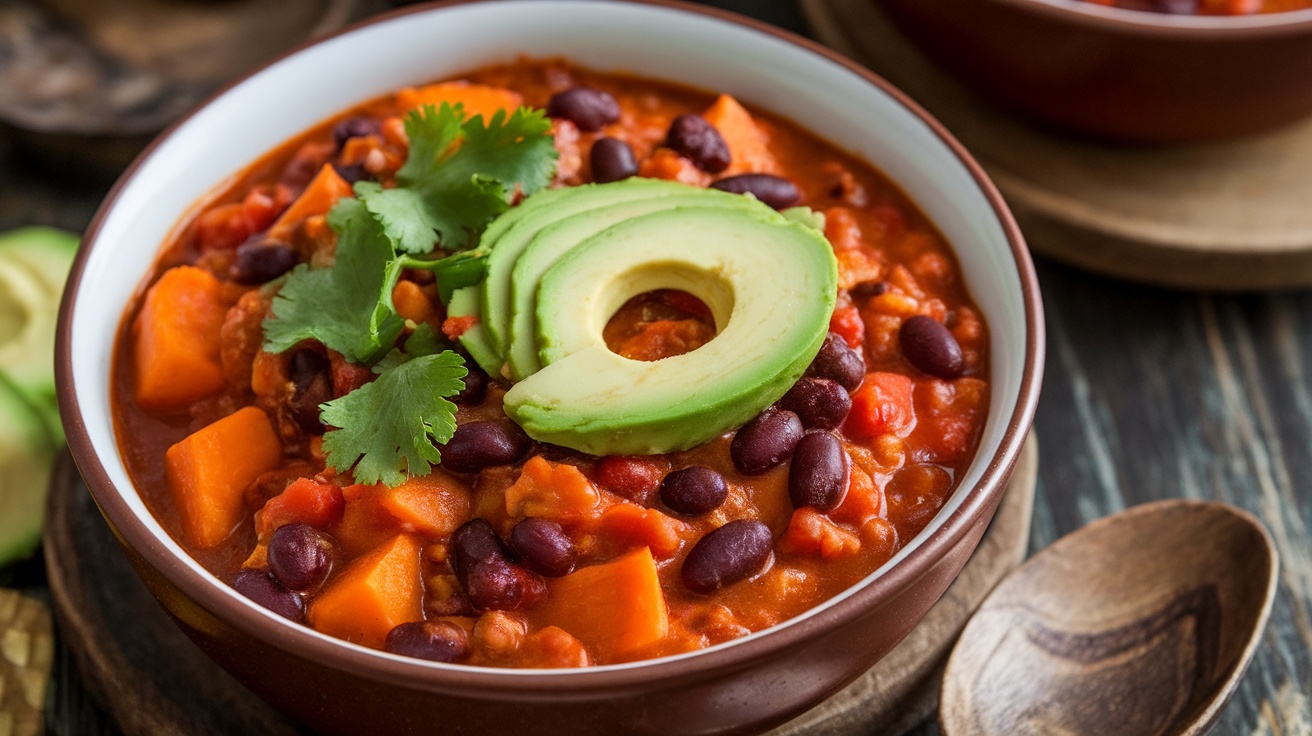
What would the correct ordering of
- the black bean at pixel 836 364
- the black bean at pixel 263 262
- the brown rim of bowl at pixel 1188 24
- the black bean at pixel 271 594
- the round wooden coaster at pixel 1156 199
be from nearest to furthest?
the black bean at pixel 271 594 < the black bean at pixel 836 364 < the black bean at pixel 263 262 < the brown rim of bowl at pixel 1188 24 < the round wooden coaster at pixel 1156 199

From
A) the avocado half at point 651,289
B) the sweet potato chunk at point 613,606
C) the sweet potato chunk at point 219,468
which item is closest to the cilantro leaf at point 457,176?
the avocado half at point 651,289

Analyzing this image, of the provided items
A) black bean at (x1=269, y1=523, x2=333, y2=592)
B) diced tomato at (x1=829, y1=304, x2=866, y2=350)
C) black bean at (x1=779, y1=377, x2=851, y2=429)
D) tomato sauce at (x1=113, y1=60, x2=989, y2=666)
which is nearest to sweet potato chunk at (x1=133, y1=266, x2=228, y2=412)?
tomato sauce at (x1=113, y1=60, x2=989, y2=666)

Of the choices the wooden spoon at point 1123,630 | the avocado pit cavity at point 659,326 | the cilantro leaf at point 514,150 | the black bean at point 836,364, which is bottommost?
the wooden spoon at point 1123,630

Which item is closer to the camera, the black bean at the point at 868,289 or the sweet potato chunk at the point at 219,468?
A: the sweet potato chunk at the point at 219,468

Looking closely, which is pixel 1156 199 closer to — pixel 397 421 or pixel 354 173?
pixel 354 173

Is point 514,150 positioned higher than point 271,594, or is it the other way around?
point 514,150

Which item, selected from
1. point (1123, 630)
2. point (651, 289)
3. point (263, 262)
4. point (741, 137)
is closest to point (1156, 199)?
point (741, 137)

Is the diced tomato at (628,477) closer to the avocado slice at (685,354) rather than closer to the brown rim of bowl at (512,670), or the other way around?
the avocado slice at (685,354)
